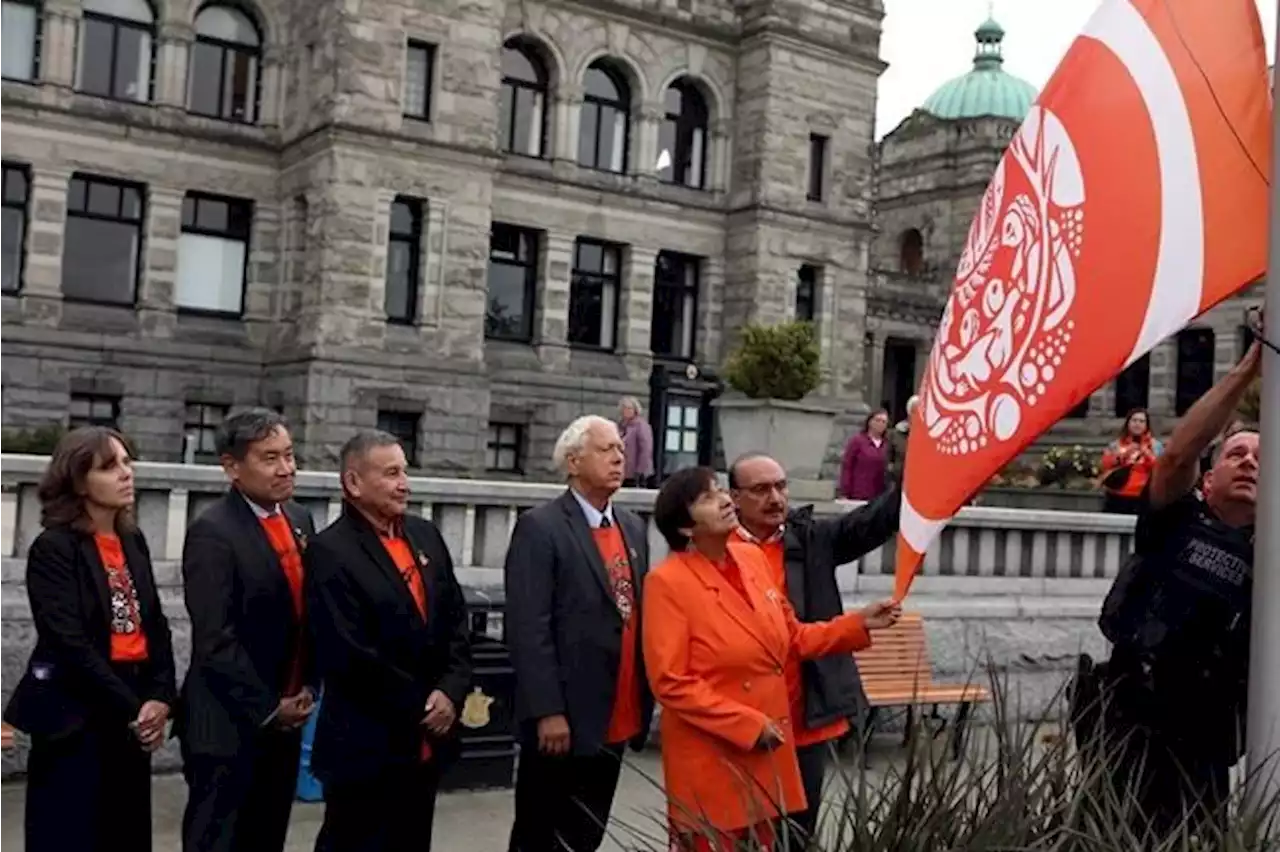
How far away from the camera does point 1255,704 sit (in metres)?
Answer: 3.48

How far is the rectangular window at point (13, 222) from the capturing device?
933 inches

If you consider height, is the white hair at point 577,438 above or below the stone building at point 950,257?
below

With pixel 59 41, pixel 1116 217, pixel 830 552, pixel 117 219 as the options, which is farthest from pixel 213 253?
pixel 1116 217

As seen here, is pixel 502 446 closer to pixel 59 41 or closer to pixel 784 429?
pixel 59 41

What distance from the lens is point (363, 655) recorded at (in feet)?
15.4

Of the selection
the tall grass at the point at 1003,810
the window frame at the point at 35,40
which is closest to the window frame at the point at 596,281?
the window frame at the point at 35,40

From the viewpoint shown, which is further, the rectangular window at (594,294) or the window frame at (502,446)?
the rectangular window at (594,294)

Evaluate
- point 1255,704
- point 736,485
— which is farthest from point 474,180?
point 1255,704

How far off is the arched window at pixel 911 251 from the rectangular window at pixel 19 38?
32290 millimetres

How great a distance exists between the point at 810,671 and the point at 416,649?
140cm

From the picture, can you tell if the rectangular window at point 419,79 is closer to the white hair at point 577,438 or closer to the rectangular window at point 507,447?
the rectangular window at point 507,447

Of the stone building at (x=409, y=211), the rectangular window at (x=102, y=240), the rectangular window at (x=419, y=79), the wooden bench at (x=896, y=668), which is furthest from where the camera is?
the rectangular window at (x=419, y=79)

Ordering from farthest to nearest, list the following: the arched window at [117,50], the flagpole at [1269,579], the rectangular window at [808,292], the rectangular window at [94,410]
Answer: the rectangular window at [808,292], the arched window at [117,50], the rectangular window at [94,410], the flagpole at [1269,579]

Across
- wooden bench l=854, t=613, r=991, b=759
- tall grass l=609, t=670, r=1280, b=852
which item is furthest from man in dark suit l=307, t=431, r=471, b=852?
wooden bench l=854, t=613, r=991, b=759
